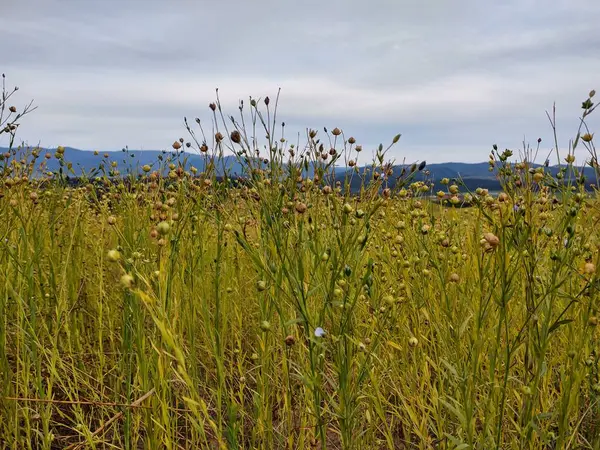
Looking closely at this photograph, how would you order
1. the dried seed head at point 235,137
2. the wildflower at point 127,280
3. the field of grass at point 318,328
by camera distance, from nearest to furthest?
the wildflower at point 127,280 → the field of grass at point 318,328 → the dried seed head at point 235,137

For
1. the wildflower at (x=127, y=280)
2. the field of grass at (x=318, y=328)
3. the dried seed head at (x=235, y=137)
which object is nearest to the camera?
the wildflower at (x=127, y=280)

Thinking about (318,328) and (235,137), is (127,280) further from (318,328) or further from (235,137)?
(235,137)

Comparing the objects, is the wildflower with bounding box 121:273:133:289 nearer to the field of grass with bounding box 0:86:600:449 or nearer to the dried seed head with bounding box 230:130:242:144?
the field of grass with bounding box 0:86:600:449

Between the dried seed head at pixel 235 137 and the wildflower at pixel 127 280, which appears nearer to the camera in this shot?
the wildflower at pixel 127 280

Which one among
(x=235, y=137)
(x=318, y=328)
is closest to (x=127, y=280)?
(x=318, y=328)

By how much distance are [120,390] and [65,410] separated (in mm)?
304

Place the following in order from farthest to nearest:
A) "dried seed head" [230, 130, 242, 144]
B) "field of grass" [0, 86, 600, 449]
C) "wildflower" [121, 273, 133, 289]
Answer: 1. "dried seed head" [230, 130, 242, 144]
2. "field of grass" [0, 86, 600, 449]
3. "wildflower" [121, 273, 133, 289]

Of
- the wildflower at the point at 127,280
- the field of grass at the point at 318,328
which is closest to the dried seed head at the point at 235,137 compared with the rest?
the field of grass at the point at 318,328

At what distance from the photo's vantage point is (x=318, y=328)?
143cm

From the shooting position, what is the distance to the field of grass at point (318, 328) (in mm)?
1519

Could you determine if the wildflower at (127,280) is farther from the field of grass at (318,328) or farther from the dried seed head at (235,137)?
the dried seed head at (235,137)

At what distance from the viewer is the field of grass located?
1.52 meters

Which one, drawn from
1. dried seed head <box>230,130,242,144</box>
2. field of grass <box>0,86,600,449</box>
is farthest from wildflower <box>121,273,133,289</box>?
dried seed head <box>230,130,242,144</box>

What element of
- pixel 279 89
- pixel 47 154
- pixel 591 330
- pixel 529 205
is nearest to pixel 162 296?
pixel 279 89
